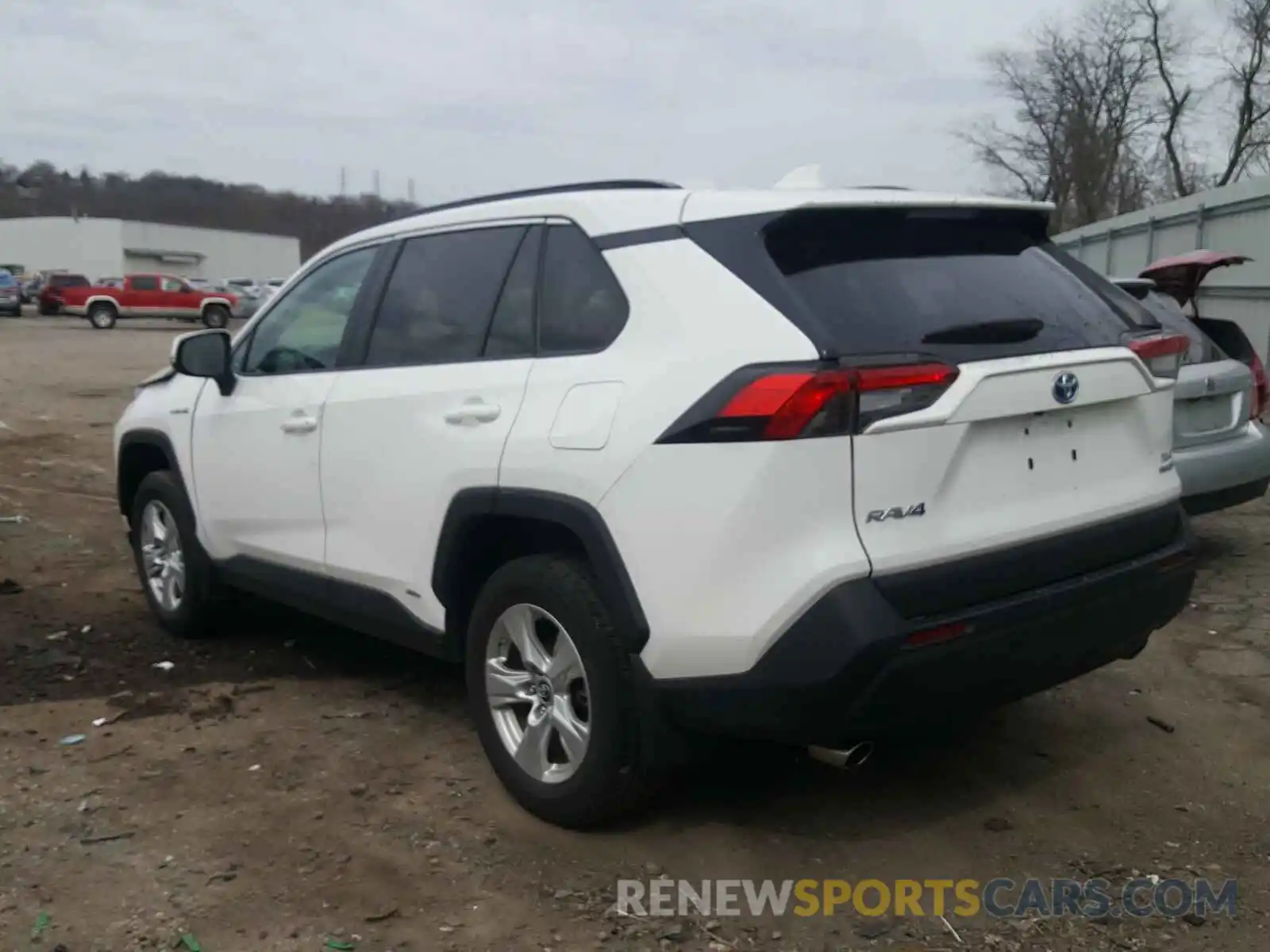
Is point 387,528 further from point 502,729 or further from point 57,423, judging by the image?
point 57,423

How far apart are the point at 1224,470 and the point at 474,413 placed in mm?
4071

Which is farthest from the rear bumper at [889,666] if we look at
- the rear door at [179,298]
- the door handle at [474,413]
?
the rear door at [179,298]

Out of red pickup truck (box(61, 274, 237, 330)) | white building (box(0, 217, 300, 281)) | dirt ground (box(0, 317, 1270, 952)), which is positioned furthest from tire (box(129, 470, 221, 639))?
white building (box(0, 217, 300, 281))

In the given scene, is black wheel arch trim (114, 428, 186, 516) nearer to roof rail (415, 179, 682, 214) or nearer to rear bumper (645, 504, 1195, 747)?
roof rail (415, 179, 682, 214)

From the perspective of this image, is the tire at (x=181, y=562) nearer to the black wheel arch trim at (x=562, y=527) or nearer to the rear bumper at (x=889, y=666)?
the black wheel arch trim at (x=562, y=527)

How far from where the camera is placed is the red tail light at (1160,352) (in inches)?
140

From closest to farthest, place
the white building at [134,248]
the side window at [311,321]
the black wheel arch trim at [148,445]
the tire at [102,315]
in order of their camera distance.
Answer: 1. the side window at [311,321]
2. the black wheel arch trim at [148,445]
3. the tire at [102,315]
4. the white building at [134,248]

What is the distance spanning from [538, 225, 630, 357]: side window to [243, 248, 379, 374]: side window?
112 centimetres

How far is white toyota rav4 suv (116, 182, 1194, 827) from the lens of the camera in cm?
292

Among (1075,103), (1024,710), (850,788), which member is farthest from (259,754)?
(1075,103)

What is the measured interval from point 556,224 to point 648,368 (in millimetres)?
756

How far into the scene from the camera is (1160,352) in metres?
3.65

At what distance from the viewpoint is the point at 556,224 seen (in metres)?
3.67

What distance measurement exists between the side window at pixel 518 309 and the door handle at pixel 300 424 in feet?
3.06
